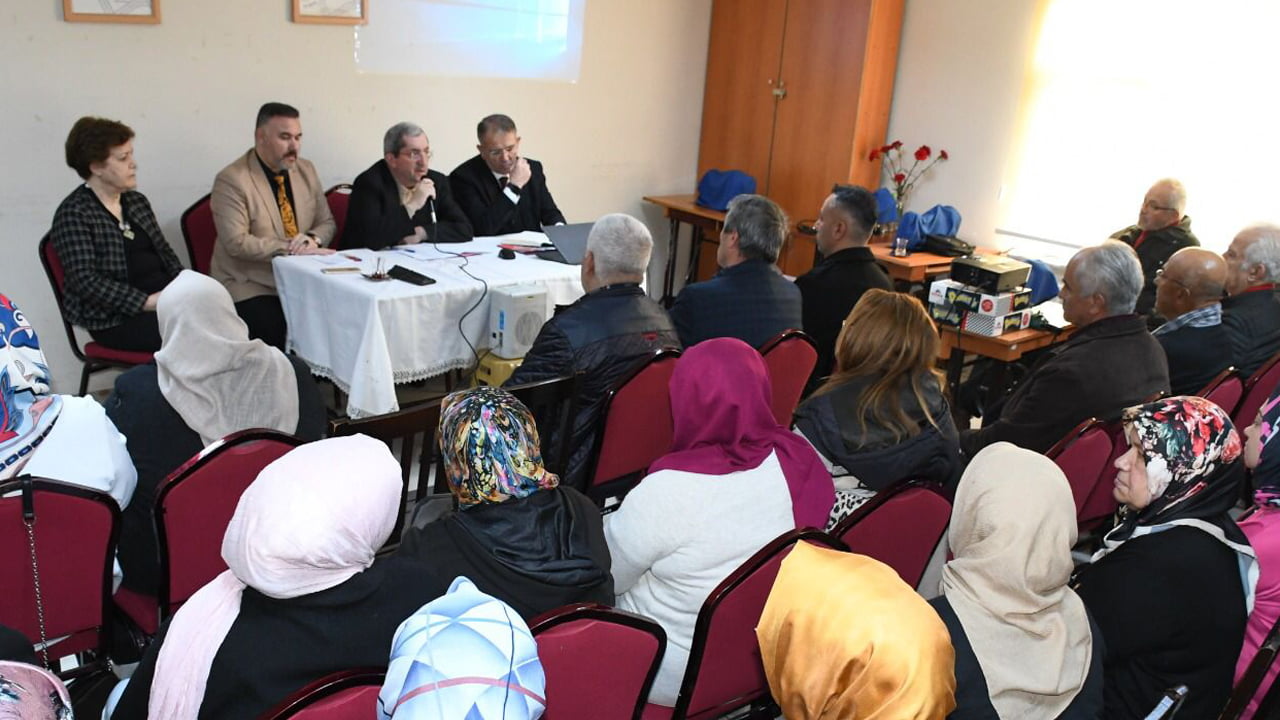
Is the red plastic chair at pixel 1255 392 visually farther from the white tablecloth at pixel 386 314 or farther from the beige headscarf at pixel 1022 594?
the white tablecloth at pixel 386 314

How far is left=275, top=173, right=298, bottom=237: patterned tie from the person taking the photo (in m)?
4.28

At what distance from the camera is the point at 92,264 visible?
3.72m

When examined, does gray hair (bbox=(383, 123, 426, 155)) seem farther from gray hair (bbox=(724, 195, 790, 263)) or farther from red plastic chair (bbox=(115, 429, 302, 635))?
red plastic chair (bbox=(115, 429, 302, 635))

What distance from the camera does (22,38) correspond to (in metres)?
3.90

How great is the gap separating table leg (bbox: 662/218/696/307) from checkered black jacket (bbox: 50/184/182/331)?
11.8 feet

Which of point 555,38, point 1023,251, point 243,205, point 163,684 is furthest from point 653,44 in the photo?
point 163,684

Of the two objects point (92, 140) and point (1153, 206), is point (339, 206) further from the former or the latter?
point (1153, 206)

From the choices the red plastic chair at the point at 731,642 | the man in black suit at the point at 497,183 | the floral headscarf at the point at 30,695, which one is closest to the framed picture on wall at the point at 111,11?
the man in black suit at the point at 497,183

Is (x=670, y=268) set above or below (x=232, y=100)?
below

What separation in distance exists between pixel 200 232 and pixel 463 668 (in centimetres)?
387

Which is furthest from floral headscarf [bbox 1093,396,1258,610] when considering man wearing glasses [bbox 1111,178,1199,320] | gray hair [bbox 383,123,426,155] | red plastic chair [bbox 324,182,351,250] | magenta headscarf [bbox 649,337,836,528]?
red plastic chair [bbox 324,182,351,250]

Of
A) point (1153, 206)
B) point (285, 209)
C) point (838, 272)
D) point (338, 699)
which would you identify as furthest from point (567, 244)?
point (338, 699)

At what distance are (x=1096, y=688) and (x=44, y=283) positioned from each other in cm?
444

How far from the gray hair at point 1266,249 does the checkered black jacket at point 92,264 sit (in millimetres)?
4332
